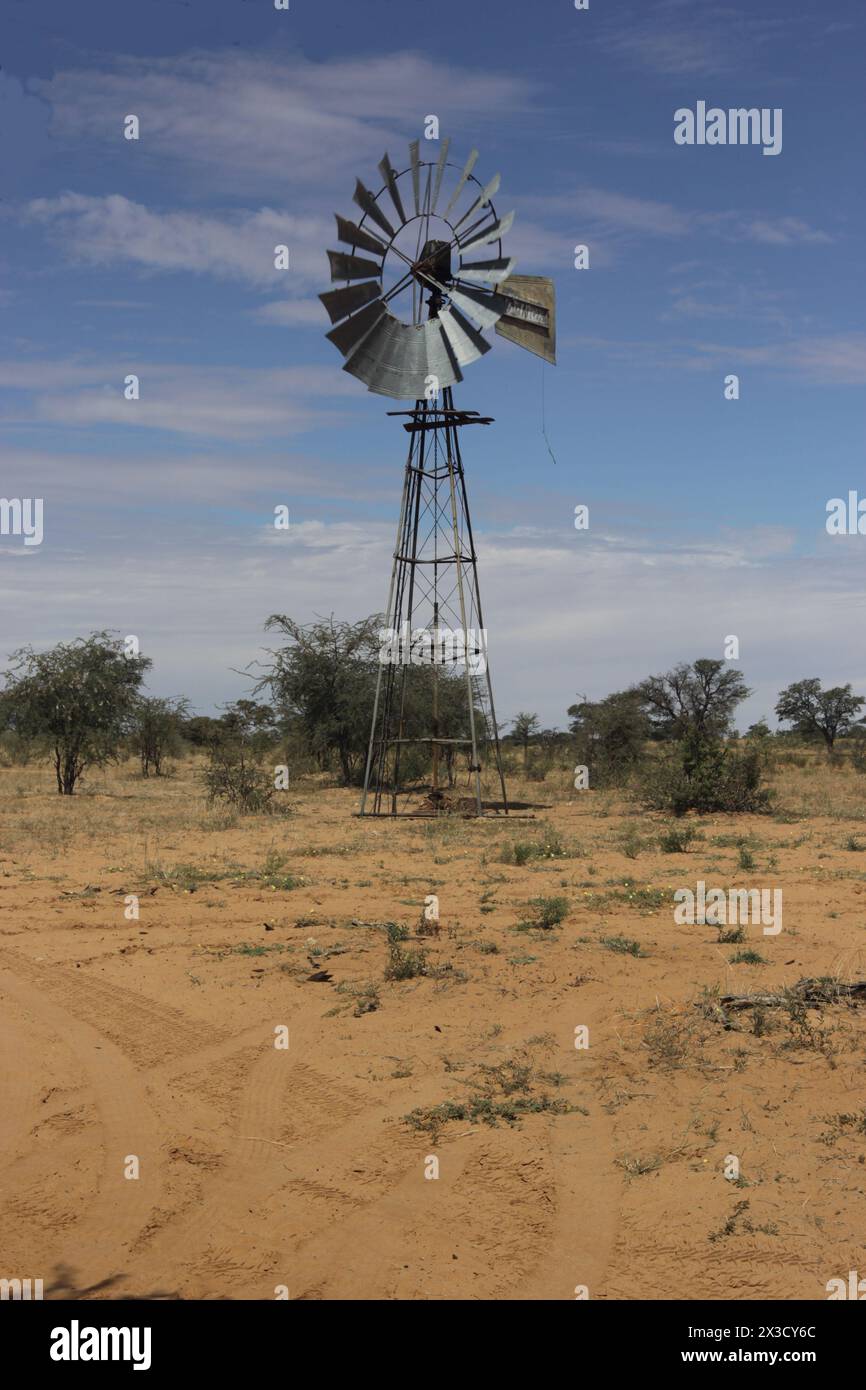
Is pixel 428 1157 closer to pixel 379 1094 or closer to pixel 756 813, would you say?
pixel 379 1094

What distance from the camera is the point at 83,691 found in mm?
31266

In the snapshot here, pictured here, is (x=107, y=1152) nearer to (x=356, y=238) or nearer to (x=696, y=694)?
(x=356, y=238)

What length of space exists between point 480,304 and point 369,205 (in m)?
2.79

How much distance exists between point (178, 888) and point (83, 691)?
1865 cm

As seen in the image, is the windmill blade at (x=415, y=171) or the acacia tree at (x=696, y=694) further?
the acacia tree at (x=696, y=694)

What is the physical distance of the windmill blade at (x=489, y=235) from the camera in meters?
21.0

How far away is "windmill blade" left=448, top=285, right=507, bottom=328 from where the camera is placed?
2117cm

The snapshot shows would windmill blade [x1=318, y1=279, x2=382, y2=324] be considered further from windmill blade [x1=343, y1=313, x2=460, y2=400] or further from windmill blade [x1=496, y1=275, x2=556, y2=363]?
windmill blade [x1=496, y1=275, x2=556, y2=363]

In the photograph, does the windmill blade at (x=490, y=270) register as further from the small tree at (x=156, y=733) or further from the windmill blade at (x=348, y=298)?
the small tree at (x=156, y=733)

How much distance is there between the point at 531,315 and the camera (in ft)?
72.0

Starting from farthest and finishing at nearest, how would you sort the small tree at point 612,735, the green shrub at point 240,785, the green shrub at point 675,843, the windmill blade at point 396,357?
the small tree at point 612,735 → the green shrub at point 240,785 → the windmill blade at point 396,357 → the green shrub at point 675,843

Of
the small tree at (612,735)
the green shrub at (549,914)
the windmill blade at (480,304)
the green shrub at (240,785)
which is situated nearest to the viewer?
the green shrub at (549,914)

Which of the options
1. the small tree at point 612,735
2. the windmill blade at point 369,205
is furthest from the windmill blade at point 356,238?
the small tree at point 612,735

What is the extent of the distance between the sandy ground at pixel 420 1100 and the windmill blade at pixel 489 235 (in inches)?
521
